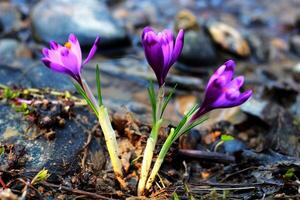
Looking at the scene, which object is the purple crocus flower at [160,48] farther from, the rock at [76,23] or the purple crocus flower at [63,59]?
the rock at [76,23]

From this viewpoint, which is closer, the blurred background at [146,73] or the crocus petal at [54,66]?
the crocus petal at [54,66]

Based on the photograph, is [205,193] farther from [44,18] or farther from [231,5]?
[231,5]

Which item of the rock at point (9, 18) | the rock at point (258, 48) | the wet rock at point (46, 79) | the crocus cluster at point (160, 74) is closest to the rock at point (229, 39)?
the rock at point (258, 48)

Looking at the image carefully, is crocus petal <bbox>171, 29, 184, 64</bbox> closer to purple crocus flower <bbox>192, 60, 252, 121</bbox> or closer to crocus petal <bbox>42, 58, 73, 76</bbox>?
purple crocus flower <bbox>192, 60, 252, 121</bbox>

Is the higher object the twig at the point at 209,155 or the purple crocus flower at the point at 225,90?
the purple crocus flower at the point at 225,90

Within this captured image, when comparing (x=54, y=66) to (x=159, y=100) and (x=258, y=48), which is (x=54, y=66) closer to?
(x=159, y=100)

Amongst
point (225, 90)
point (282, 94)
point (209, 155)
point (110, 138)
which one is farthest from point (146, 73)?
point (225, 90)

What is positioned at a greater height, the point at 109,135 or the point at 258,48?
the point at 109,135
